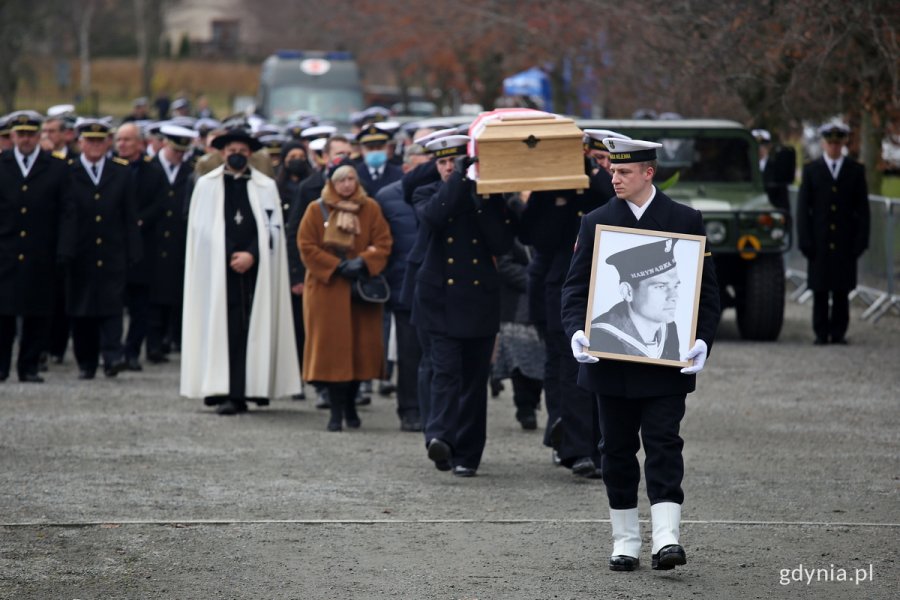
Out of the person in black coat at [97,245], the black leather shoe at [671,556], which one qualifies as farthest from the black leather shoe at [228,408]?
the black leather shoe at [671,556]

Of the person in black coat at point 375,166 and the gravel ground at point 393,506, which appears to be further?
the person in black coat at point 375,166

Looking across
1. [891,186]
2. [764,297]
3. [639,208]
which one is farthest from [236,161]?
[891,186]

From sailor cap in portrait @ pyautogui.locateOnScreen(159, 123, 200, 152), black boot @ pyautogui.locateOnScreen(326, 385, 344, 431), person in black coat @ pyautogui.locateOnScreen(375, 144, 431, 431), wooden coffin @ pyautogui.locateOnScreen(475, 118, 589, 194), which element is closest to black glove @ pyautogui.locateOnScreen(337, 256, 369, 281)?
person in black coat @ pyautogui.locateOnScreen(375, 144, 431, 431)

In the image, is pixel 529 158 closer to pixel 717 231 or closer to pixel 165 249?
pixel 165 249

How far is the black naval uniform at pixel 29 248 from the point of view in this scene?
13.7 meters

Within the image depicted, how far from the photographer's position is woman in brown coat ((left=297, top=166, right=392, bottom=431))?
11562 millimetres

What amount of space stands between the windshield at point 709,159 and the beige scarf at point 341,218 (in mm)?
6196

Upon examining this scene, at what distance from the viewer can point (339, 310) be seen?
11.7 m

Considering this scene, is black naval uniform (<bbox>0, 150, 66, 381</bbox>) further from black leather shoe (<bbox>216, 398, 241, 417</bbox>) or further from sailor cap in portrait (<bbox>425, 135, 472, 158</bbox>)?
sailor cap in portrait (<bbox>425, 135, 472, 158</bbox>)

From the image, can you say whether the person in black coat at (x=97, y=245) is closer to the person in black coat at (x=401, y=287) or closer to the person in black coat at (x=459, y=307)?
the person in black coat at (x=401, y=287)

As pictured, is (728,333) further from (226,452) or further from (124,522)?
(124,522)

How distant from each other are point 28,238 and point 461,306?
5.38 metres

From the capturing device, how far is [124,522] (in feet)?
26.9

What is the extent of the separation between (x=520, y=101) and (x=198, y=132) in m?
7.20
